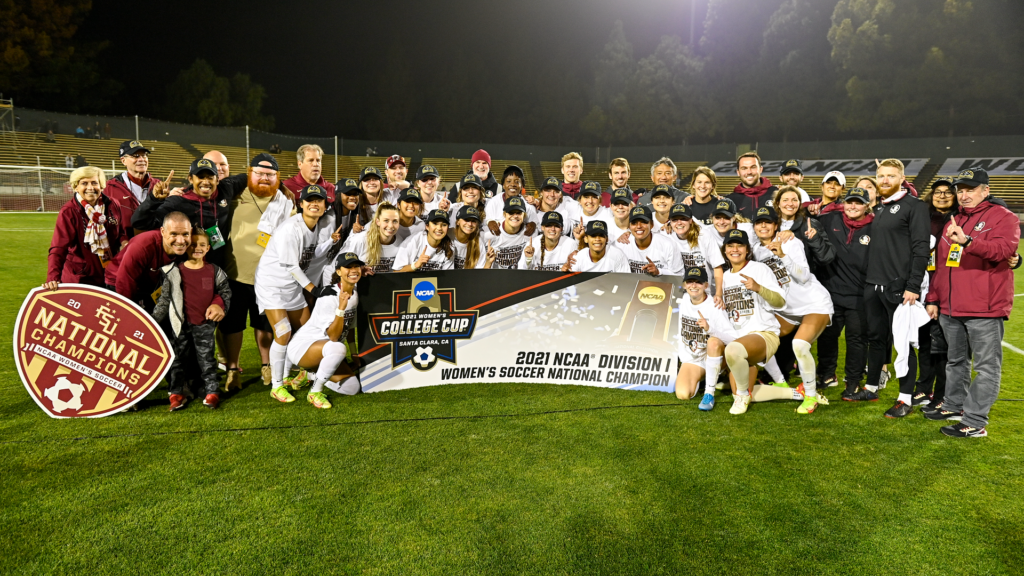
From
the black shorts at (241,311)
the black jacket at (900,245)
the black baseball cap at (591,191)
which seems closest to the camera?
the black jacket at (900,245)

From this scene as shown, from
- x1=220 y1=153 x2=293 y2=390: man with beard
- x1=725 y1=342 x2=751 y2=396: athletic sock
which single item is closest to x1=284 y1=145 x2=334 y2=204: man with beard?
x1=220 y1=153 x2=293 y2=390: man with beard

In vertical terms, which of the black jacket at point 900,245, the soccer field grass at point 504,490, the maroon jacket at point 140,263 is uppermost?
the black jacket at point 900,245

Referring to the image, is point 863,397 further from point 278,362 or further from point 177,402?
point 177,402

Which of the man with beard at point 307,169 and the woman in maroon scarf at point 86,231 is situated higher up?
the man with beard at point 307,169

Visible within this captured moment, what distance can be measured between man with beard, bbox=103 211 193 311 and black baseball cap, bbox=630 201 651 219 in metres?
3.88

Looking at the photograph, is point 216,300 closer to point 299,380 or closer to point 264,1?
point 299,380

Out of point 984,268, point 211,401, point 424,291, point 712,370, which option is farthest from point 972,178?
point 211,401

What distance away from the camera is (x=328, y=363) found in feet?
16.4

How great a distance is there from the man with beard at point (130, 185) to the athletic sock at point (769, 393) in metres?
5.72

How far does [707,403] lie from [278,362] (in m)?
3.71

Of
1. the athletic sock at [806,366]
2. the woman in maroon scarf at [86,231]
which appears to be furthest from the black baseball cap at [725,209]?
the woman in maroon scarf at [86,231]

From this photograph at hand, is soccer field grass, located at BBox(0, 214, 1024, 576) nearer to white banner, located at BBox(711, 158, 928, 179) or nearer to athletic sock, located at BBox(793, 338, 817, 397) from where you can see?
athletic sock, located at BBox(793, 338, 817, 397)

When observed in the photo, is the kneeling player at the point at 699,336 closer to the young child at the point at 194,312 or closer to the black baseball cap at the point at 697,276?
the black baseball cap at the point at 697,276

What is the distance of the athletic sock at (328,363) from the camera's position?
4.99 m
